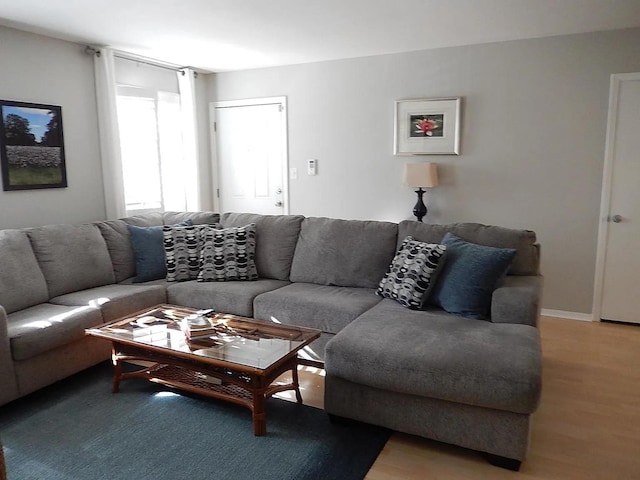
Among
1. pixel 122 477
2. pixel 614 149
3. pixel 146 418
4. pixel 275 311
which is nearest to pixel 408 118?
pixel 614 149

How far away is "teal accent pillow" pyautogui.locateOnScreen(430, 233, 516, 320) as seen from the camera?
2631 millimetres

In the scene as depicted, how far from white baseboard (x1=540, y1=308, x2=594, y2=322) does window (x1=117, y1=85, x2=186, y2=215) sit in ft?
12.2

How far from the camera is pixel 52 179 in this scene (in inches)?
151

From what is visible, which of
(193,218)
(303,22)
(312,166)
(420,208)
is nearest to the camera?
(303,22)

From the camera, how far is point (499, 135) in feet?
13.4

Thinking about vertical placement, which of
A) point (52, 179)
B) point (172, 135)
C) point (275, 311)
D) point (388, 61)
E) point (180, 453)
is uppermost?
point (388, 61)

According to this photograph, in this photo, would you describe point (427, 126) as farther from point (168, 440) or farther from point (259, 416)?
point (168, 440)

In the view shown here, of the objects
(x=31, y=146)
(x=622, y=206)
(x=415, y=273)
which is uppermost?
(x=31, y=146)

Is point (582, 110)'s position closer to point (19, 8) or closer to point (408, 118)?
point (408, 118)

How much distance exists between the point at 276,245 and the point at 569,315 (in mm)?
2582

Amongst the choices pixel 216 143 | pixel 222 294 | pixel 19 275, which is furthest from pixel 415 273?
pixel 216 143

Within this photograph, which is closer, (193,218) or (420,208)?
(193,218)

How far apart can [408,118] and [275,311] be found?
2.32 metres

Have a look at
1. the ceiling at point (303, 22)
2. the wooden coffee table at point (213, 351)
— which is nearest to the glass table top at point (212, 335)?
the wooden coffee table at point (213, 351)
